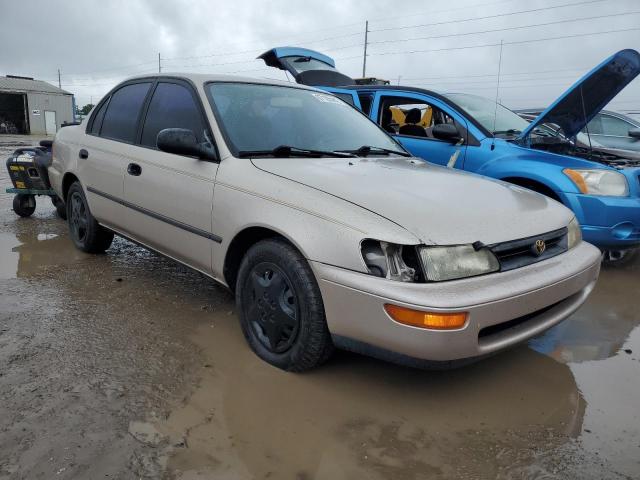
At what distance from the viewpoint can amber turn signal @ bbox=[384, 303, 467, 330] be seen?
2049 millimetres

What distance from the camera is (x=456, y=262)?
86.1 inches

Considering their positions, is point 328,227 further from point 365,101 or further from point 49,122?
point 49,122

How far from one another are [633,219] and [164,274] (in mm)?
3942

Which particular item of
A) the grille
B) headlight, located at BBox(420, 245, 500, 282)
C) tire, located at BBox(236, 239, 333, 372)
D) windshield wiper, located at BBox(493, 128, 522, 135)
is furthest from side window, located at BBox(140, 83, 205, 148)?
windshield wiper, located at BBox(493, 128, 522, 135)

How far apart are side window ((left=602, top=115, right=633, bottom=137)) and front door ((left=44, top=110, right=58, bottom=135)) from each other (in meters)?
36.2

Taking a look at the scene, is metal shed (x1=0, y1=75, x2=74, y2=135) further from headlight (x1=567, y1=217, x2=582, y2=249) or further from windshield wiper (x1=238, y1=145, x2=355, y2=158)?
headlight (x1=567, y1=217, x2=582, y2=249)

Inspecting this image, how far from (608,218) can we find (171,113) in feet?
11.6

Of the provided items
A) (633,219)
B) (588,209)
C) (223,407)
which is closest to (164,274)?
(223,407)

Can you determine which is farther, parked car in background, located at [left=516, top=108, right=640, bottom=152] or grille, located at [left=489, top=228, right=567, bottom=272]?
parked car in background, located at [left=516, top=108, right=640, bottom=152]

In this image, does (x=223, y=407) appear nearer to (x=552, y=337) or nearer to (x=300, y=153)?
(x=300, y=153)

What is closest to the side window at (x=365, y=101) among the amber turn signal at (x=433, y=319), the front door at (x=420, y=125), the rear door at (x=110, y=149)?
the front door at (x=420, y=125)

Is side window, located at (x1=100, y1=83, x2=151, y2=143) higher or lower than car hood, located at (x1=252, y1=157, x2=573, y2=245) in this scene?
higher

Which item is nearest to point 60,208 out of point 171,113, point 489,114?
point 171,113

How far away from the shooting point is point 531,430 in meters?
2.25
